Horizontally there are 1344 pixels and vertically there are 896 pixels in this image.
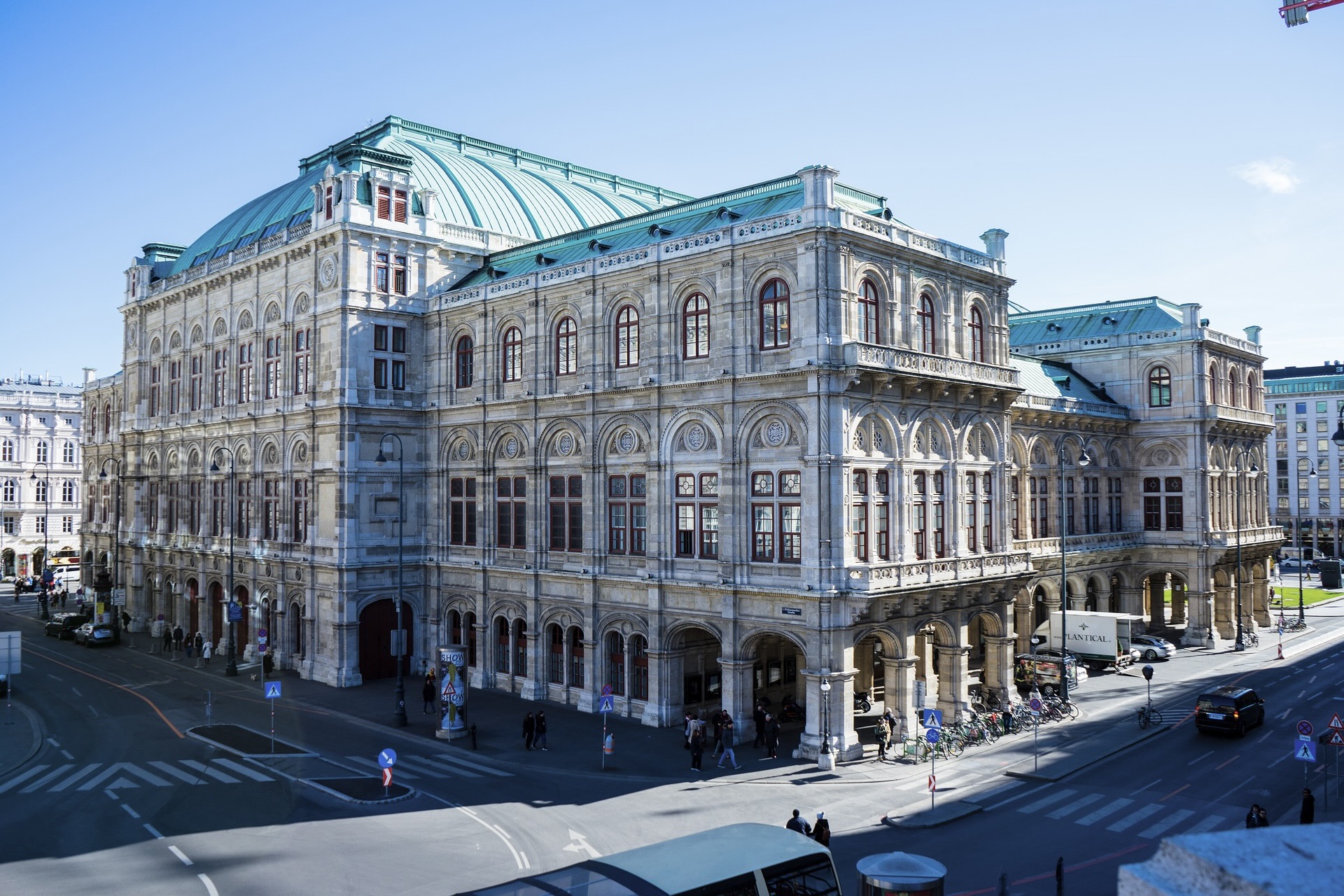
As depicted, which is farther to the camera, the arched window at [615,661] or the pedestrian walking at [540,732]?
the arched window at [615,661]

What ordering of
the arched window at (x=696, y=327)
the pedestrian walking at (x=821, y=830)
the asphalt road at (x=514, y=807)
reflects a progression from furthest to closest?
the arched window at (x=696, y=327) → the asphalt road at (x=514, y=807) → the pedestrian walking at (x=821, y=830)

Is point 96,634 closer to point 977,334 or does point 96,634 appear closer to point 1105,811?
point 977,334

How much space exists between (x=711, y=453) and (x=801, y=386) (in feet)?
16.6

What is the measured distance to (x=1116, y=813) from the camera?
2898cm

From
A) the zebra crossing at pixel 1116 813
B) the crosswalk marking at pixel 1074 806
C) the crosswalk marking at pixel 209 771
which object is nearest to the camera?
the zebra crossing at pixel 1116 813

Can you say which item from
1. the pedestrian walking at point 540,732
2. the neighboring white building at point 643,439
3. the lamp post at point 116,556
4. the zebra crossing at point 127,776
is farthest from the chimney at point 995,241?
the lamp post at point 116,556

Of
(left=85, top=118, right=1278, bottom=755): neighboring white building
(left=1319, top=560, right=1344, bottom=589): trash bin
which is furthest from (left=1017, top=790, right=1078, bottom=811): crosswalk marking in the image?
(left=1319, top=560, right=1344, bottom=589): trash bin

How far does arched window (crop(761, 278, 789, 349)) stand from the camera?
3747 centimetres

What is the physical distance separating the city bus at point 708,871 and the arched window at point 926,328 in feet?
87.7

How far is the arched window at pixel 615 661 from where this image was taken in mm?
43031

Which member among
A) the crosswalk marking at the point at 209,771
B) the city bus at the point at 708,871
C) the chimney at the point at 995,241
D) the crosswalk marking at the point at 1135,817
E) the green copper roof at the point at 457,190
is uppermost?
the green copper roof at the point at 457,190

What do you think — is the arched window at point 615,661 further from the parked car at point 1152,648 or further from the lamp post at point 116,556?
the lamp post at point 116,556

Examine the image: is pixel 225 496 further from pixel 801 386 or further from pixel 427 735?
pixel 801 386

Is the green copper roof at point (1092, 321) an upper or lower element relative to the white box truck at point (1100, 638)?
upper
